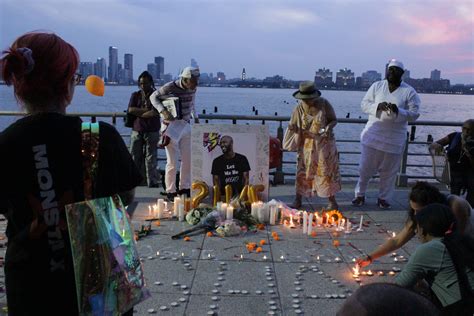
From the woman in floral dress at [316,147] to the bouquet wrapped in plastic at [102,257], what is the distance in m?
4.50

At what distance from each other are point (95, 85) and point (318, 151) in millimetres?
4176

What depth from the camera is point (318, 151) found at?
247 inches

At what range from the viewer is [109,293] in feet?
6.01

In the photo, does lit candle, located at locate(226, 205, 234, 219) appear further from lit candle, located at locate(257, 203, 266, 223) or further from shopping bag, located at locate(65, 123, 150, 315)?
shopping bag, located at locate(65, 123, 150, 315)

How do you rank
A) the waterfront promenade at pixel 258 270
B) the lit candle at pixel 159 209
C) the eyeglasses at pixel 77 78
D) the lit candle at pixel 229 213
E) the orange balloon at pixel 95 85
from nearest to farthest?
1. the eyeglasses at pixel 77 78
2. the orange balloon at pixel 95 85
3. the waterfront promenade at pixel 258 270
4. the lit candle at pixel 229 213
5. the lit candle at pixel 159 209

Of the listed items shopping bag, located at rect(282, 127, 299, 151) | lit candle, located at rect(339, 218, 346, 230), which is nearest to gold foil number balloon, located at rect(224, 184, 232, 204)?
shopping bag, located at rect(282, 127, 299, 151)

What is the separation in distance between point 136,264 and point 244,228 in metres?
3.56

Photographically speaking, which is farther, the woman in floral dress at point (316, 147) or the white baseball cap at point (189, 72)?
the white baseball cap at point (189, 72)

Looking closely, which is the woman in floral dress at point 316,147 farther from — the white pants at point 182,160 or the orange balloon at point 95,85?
the orange balloon at point 95,85

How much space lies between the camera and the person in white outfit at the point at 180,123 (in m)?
6.61

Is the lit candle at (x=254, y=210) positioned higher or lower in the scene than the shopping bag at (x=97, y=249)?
lower

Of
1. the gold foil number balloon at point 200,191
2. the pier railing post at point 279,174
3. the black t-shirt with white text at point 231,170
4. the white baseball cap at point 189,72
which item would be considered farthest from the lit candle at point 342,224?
the white baseball cap at point 189,72

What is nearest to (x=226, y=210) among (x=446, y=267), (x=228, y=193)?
(x=228, y=193)

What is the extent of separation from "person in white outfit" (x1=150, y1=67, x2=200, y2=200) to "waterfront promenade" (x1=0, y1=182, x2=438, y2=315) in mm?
997
